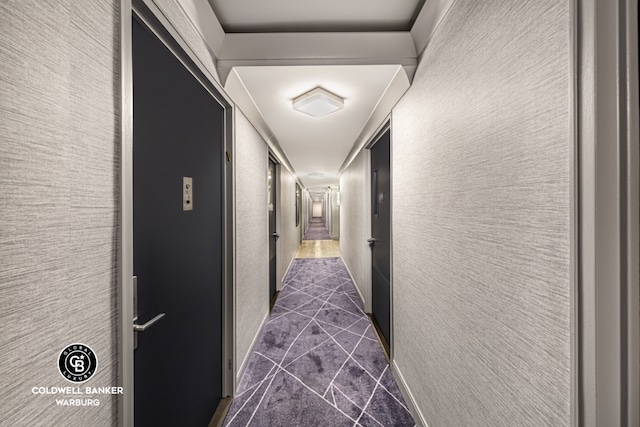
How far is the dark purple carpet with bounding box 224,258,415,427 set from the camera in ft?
5.04

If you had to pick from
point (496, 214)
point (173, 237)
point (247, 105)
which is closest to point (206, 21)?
point (247, 105)

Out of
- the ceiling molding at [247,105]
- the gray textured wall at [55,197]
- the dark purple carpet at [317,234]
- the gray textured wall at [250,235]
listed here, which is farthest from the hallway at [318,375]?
the dark purple carpet at [317,234]

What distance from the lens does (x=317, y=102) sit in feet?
5.90

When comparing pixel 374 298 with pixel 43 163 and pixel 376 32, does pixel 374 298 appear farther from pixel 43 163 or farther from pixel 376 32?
pixel 43 163

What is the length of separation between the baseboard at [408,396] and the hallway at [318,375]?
1.9 inches

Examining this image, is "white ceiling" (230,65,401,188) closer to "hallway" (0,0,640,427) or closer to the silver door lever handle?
"hallway" (0,0,640,427)

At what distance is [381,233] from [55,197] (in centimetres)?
233

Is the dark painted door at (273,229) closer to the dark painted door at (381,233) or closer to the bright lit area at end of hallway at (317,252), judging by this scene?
the dark painted door at (381,233)

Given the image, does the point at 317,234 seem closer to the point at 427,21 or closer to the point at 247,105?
the point at 247,105

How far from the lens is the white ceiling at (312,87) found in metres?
1.46

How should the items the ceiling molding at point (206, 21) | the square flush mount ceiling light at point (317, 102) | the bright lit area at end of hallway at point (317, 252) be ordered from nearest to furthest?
1. the ceiling molding at point (206, 21)
2. the square flush mount ceiling light at point (317, 102)
3. the bright lit area at end of hallway at point (317, 252)

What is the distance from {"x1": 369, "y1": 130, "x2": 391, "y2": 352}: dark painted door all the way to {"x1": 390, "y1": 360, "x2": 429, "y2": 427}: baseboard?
1.34ft

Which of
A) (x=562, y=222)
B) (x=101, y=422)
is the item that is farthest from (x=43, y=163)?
(x=562, y=222)

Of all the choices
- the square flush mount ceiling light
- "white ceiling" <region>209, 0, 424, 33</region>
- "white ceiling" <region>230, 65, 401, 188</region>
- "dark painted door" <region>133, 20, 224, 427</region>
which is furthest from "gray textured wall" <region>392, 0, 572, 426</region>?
"dark painted door" <region>133, 20, 224, 427</region>
